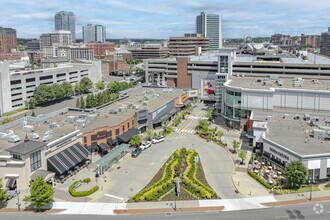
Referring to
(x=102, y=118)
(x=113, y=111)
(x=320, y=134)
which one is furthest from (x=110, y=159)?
(x=320, y=134)

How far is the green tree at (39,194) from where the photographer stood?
4297cm

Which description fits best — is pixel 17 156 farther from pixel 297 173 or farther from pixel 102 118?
pixel 297 173

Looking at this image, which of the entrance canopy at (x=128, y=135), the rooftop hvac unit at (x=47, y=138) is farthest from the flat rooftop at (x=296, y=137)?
the rooftop hvac unit at (x=47, y=138)

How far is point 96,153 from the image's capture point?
218 feet

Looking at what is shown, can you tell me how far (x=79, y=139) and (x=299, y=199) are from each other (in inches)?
1611

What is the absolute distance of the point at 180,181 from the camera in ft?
177

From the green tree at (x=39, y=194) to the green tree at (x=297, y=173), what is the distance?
36.1 meters

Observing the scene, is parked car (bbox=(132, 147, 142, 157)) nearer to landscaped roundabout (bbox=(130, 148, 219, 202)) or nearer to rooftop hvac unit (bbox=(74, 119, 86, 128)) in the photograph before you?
landscaped roundabout (bbox=(130, 148, 219, 202))

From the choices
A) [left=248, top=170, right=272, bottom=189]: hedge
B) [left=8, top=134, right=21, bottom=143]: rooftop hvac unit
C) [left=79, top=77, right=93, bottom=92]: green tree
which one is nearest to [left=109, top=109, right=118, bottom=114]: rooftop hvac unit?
[left=8, top=134, right=21, bottom=143]: rooftop hvac unit

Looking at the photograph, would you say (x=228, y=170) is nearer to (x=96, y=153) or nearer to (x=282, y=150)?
(x=282, y=150)

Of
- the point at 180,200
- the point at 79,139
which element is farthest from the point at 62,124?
the point at 180,200

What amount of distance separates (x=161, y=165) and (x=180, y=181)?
816 centimetres

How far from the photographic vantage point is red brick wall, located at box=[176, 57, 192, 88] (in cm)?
13125

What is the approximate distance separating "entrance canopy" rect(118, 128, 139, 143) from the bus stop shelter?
2.98m
